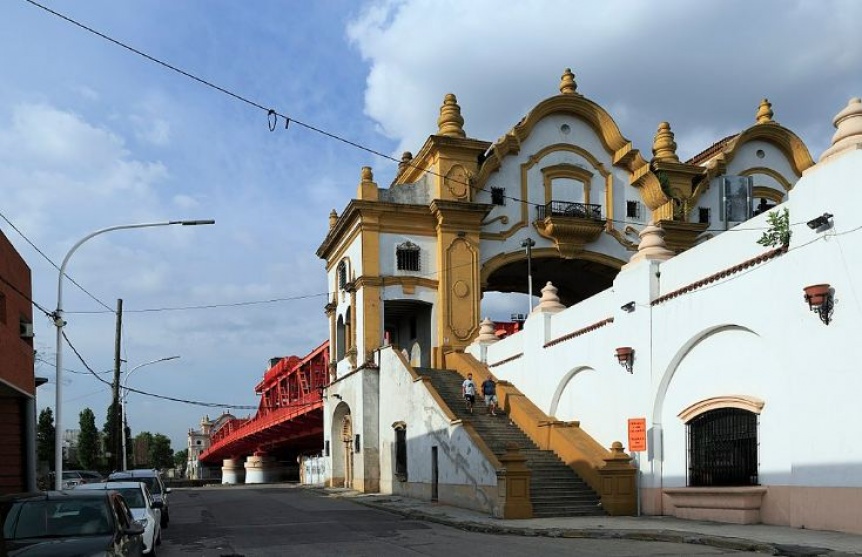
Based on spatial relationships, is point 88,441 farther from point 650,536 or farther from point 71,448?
point 650,536

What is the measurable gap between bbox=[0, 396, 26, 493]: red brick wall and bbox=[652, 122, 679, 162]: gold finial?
2823cm

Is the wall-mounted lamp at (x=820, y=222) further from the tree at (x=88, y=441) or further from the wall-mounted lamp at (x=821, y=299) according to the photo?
the tree at (x=88, y=441)

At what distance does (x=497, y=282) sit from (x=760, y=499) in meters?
25.9

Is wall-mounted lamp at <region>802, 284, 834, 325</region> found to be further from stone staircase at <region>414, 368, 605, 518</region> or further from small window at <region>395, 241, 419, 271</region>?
small window at <region>395, 241, 419, 271</region>

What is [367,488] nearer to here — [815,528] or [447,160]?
[447,160]

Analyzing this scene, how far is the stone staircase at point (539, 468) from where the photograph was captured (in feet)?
69.7

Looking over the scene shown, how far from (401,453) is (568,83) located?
59.0ft

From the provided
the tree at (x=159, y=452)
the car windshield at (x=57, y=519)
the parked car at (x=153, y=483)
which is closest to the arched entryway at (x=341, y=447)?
the parked car at (x=153, y=483)

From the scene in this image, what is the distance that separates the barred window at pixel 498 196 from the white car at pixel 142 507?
23204 mm

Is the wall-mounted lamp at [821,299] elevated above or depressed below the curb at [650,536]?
above

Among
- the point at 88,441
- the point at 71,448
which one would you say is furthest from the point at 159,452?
the point at 88,441

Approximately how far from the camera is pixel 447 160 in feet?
118

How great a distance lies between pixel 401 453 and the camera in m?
31.4

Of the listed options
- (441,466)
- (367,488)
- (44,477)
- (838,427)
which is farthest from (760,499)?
(44,477)
